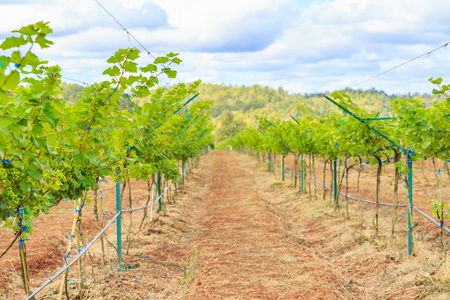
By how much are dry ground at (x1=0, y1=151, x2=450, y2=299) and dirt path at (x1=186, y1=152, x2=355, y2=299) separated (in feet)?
0.05

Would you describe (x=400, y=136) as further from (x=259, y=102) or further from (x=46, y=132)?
(x=259, y=102)

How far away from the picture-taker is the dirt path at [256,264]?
18.5 feet

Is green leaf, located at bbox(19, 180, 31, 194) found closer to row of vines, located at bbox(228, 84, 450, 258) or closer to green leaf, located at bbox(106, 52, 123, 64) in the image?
green leaf, located at bbox(106, 52, 123, 64)

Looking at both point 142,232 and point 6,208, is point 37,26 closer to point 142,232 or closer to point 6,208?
point 6,208

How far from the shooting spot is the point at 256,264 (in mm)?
7008

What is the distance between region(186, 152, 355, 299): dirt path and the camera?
5641 millimetres

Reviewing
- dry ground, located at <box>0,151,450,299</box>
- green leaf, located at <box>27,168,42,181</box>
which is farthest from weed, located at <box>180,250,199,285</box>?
green leaf, located at <box>27,168,42,181</box>

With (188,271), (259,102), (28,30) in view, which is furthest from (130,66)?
(259,102)

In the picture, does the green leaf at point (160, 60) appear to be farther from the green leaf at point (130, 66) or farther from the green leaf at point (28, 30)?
the green leaf at point (28, 30)

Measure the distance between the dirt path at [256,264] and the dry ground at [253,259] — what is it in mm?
16

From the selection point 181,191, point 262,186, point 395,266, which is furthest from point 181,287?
point 262,186

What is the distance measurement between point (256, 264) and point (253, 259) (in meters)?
0.31

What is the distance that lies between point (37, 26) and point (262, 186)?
55.9 feet

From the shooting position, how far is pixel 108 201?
13977 millimetres
